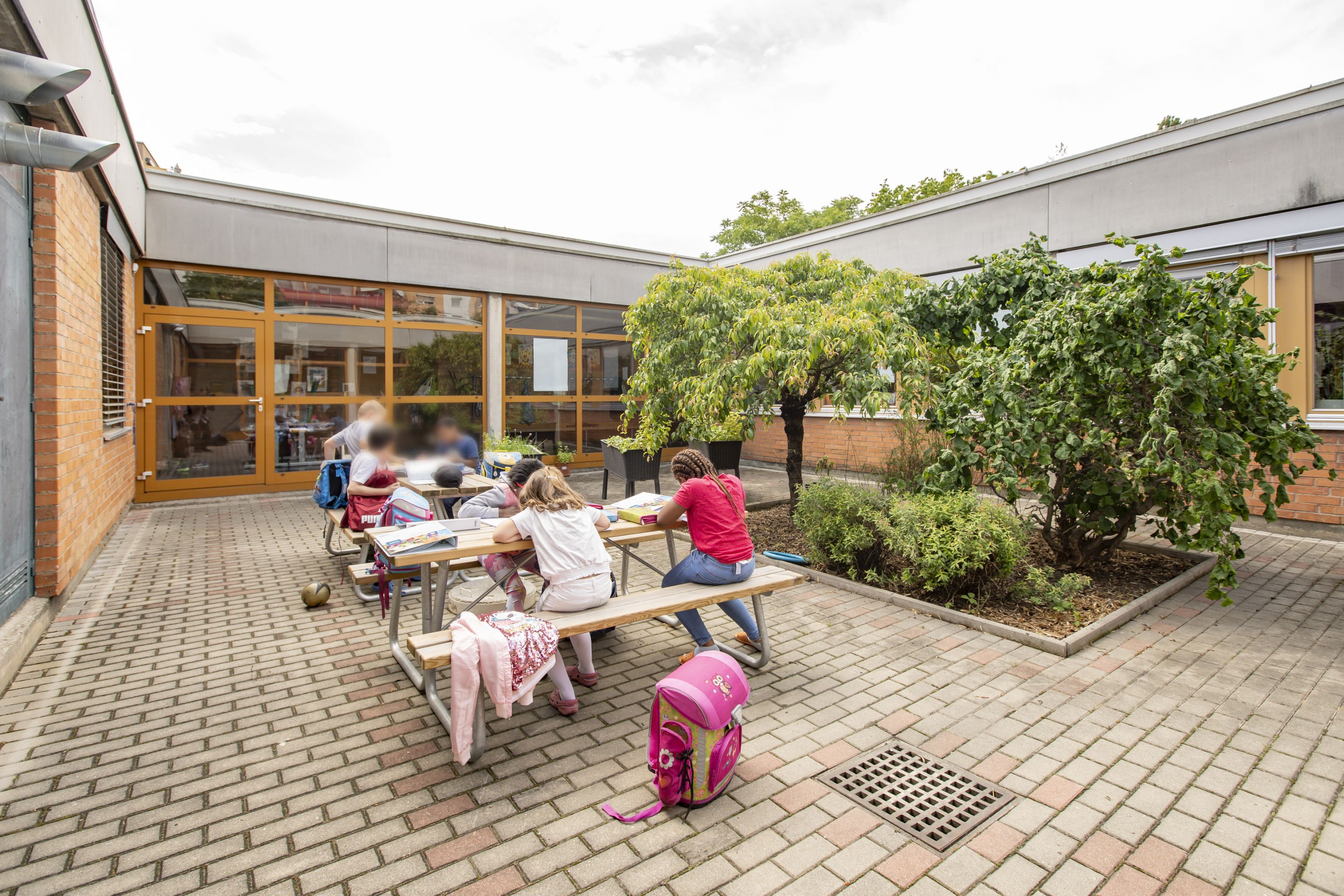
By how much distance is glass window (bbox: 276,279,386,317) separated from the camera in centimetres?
1080

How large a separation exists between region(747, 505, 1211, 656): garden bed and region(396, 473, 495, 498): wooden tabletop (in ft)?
9.54

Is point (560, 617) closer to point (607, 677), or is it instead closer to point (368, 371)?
point (607, 677)

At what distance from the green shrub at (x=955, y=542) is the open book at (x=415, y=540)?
3398 millimetres

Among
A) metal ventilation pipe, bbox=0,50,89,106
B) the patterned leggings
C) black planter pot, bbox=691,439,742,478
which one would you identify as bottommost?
the patterned leggings

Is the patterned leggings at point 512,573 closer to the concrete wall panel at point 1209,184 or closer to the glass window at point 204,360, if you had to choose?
the glass window at point 204,360

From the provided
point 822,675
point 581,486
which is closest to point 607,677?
point 822,675

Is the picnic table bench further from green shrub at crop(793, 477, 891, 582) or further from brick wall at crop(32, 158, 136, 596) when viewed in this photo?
brick wall at crop(32, 158, 136, 596)

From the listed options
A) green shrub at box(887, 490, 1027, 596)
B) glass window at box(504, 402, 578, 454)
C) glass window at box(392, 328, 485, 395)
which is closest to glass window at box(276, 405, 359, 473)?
glass window at box(392, 328, 485, 395)

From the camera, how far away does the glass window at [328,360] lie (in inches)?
423

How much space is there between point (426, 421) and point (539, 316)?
607cm

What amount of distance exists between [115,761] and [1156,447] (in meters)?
6.19

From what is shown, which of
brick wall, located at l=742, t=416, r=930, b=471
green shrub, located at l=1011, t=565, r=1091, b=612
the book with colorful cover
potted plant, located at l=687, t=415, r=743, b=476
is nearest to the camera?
the book with colorful cover

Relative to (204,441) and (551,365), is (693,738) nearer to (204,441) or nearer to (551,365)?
(204,441)

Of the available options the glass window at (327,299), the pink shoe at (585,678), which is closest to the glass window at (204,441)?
the glass window at (327,299)
